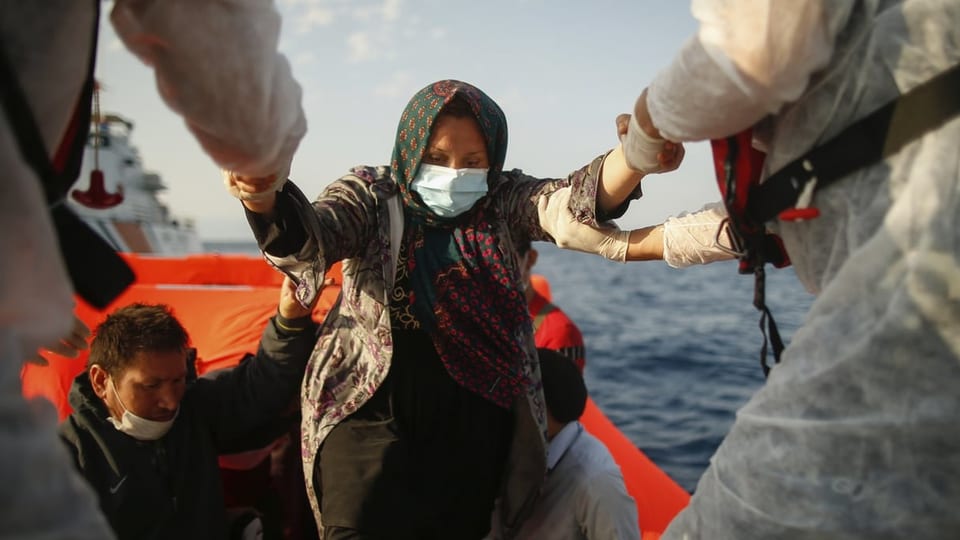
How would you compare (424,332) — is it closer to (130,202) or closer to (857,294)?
(857,294)

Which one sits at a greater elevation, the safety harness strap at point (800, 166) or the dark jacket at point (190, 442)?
the safety harness strap at point (800, 166)

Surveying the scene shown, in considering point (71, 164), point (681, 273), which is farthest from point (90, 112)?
point (681, 273)

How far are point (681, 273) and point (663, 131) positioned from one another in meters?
28.9

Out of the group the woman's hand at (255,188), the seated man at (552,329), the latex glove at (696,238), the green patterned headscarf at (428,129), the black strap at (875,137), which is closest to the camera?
the black strap at (875,137)

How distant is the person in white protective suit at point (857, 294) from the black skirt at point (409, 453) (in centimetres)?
95

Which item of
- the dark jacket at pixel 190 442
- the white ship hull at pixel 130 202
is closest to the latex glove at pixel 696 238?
the dark jacket at pixel 190 442

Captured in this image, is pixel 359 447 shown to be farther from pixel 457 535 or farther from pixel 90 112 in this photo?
pixel 90 112

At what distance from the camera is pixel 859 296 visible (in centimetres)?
87

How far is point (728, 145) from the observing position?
1063mm

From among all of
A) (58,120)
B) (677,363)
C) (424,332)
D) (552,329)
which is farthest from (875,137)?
(677,363)

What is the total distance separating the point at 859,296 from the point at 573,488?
59.2 inches

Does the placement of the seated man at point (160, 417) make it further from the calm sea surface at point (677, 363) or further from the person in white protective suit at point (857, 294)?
the calm sea surface at point (677, 363)

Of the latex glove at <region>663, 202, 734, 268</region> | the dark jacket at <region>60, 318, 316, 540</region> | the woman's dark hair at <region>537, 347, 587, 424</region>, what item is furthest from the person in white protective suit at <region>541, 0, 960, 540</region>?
the dark jacket at <region>60, 318, 316, 540</region>

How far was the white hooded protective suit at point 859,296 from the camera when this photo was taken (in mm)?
839
